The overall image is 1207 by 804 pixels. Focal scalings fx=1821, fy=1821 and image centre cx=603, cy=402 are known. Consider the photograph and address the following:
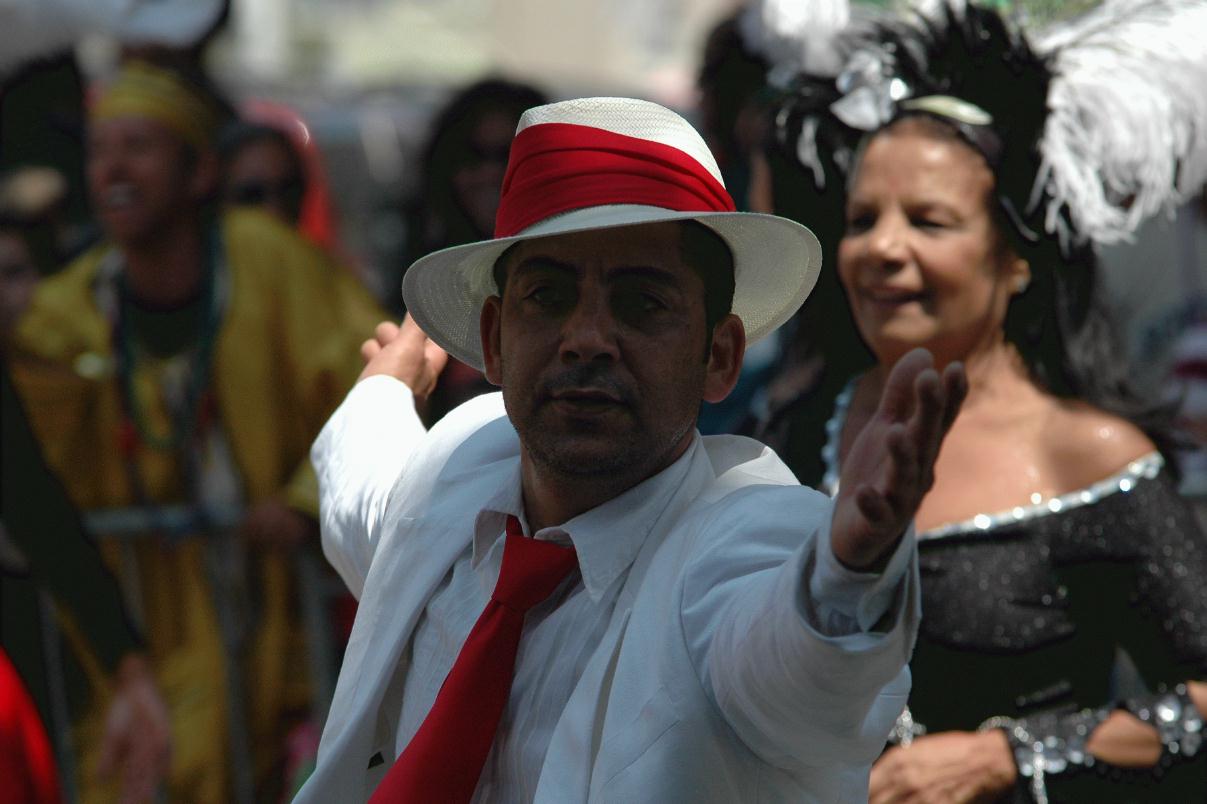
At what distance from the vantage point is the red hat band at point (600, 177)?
2385 millimetres

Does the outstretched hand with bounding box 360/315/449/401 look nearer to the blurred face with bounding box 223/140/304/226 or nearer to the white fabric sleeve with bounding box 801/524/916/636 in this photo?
the white fabric sleeve with bounding box 801/524/916/636

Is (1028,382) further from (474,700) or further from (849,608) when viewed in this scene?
(849,608)

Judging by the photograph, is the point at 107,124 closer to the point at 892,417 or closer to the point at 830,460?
the point at 830,460

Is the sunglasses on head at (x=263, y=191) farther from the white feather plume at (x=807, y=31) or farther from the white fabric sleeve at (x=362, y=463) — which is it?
the white fabric sleeve at (x=362, y=463)

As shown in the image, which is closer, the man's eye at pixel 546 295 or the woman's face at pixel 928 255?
the man's eye at pixel 546 295

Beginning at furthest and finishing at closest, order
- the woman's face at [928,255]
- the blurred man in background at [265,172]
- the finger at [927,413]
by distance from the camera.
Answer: the blurred man in background at [265,172] < the woman's face at [928,255] < the finger at [927,413]

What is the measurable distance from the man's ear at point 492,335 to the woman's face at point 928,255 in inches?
37.6

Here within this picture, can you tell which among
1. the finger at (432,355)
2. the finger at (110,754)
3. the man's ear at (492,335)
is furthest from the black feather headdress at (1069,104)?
the finger at (110,754)

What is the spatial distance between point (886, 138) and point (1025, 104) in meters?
0.28

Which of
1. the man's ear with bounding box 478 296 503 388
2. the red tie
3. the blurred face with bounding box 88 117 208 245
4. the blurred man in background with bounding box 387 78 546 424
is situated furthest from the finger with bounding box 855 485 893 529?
the blurred face with bounding box 88 117 208 245

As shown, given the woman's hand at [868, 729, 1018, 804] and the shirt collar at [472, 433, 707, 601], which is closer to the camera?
the shirt collar at [472, 433, 707, 601]

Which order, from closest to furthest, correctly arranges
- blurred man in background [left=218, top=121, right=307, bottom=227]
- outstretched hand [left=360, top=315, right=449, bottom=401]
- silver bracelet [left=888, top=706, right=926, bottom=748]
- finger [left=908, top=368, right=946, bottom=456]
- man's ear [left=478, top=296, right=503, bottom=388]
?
finger [left=908, top=368, right=946, bottom=456] < man's ear [left=478, top=296, right=503, bottom=388] < outstretched hand [left=360, top=315, right=449, bottom=401] < silver bracelet [left=888, top=706, right=926, bottom=748] < blurred man in background [left=218, top=121, right=307, bottom=227]

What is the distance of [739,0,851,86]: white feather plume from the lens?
12.8 ft

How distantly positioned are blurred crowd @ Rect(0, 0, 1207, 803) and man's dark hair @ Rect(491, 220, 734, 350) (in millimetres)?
2230
